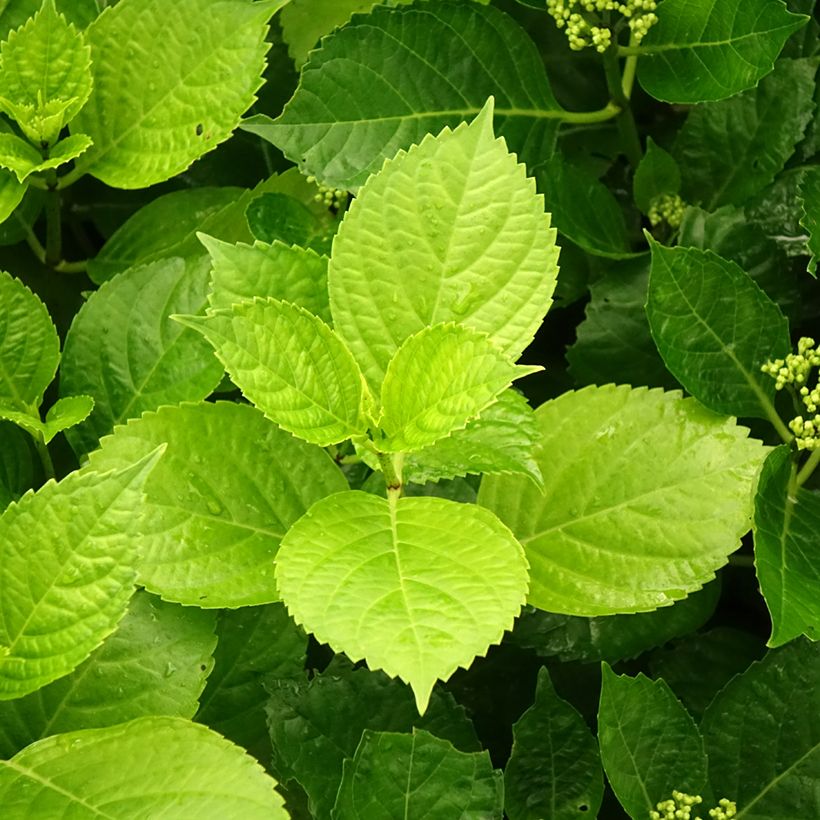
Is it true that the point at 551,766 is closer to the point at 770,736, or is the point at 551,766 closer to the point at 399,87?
the point at 770,736

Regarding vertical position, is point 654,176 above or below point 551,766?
above

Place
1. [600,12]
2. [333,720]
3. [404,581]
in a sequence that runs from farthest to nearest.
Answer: [600,12] < [333,720] < [404,581]

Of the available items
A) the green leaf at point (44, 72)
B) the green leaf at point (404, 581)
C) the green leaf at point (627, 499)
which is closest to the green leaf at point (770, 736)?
the green leaf at point (627, 499)

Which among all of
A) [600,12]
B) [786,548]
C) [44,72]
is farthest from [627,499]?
[44,72]

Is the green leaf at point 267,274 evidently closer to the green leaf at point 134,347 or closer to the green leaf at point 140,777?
the green leaf at point 134,347

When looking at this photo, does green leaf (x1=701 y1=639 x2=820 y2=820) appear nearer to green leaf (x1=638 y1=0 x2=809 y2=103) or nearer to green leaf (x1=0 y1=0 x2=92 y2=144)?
green leaf (x1=638 y1=0 x2=809 y2=103)
